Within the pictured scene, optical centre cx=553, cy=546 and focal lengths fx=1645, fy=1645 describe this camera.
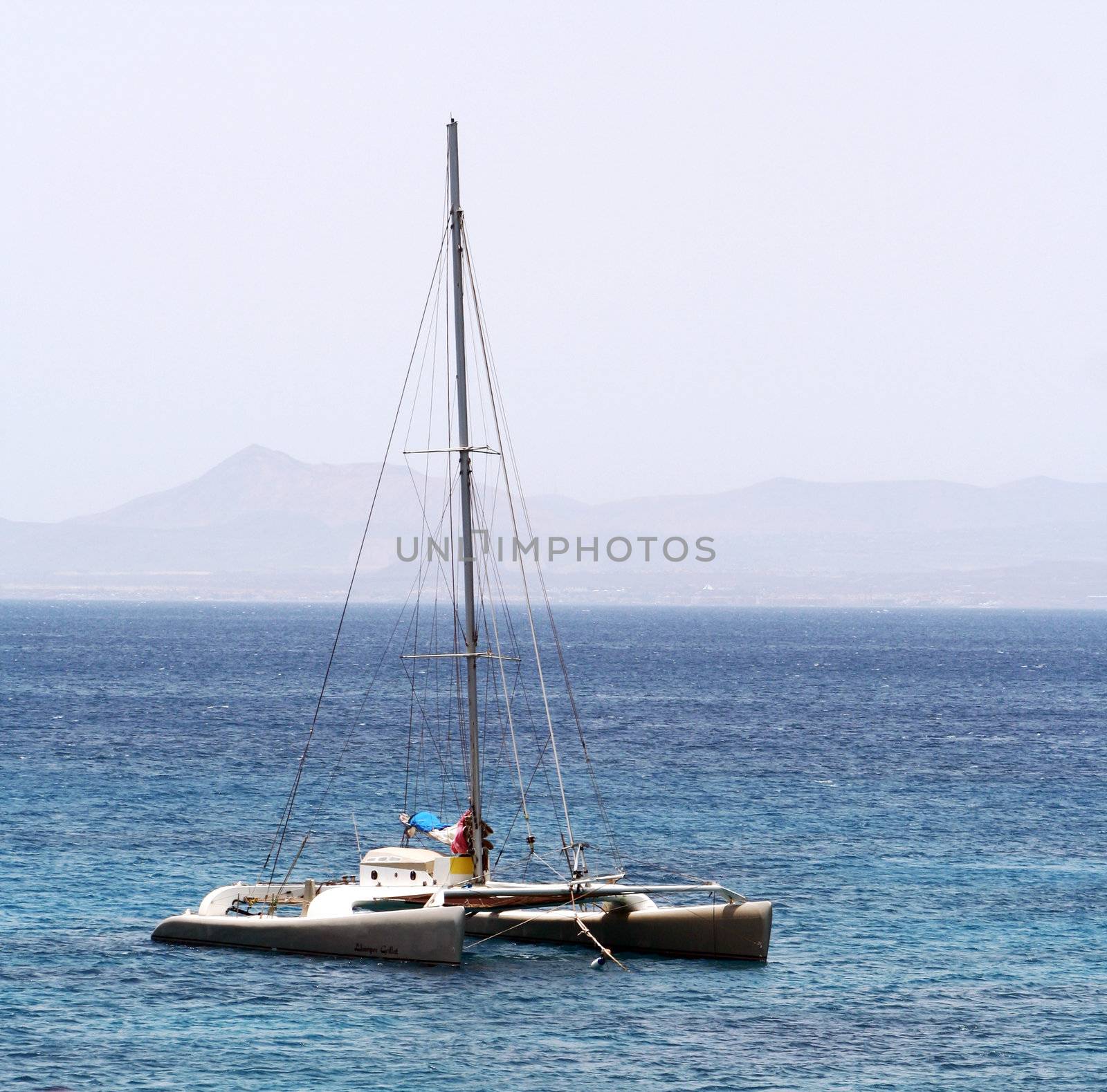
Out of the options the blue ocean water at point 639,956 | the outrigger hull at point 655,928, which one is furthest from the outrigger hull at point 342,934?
the outrigger hull at point 655,928

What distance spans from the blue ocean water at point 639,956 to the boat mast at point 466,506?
4.45 meters

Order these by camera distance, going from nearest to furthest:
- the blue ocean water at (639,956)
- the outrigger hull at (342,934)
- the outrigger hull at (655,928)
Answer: the blue ocean water at (639,956) < the outrigger hull at (342,934) < the outrigger hull at (655,928)

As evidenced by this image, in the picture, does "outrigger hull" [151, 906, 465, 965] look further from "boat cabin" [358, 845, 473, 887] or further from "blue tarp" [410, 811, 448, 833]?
"blue tarp" [410, 811, 448, 833]

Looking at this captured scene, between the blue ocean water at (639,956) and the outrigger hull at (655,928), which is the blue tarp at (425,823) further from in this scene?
the blue ocean water at (639,956)

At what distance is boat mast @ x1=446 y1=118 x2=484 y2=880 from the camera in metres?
50.0

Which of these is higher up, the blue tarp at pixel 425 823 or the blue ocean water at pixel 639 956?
the blue tarp at pixel 425 823

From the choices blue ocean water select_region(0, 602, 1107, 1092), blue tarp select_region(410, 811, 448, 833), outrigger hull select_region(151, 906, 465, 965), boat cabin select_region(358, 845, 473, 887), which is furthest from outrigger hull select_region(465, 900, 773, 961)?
blue tarp select_region(410, 811, 448, 833)

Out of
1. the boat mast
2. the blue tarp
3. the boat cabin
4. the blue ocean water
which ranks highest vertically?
the boat mast

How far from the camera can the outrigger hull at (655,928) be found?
48562 millimetres

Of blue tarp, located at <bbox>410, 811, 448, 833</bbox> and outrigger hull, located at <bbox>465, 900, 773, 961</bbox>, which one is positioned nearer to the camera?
outrigger hull, located at <bbox>465, 900, 773, 961</bbox>

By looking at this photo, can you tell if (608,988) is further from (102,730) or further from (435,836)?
(102,730)

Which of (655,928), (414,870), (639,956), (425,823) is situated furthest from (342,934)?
(655,928)

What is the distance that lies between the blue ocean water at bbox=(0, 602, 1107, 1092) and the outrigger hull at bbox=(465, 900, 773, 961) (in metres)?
0.64

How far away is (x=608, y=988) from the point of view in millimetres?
45812
